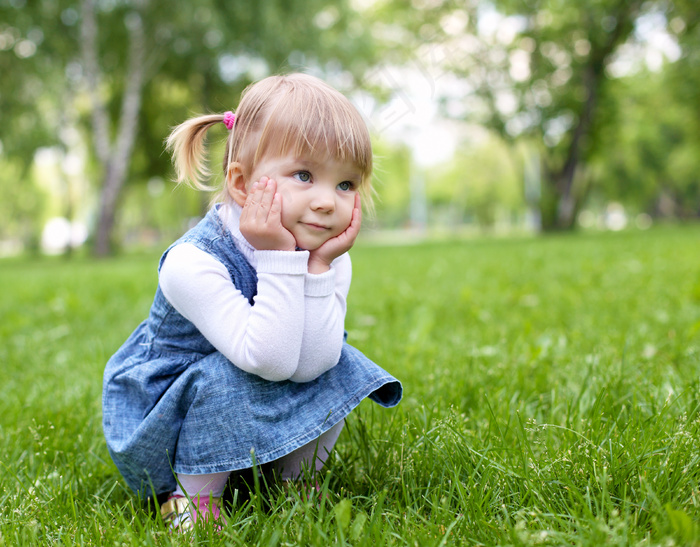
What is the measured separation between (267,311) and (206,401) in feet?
0.91

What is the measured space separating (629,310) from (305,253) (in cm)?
286

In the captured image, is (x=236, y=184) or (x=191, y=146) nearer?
(x=236, y=184)

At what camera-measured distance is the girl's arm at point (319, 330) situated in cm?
140

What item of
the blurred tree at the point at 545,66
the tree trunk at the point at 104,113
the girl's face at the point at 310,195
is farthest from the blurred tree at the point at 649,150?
the girl's face at the point at 310,195

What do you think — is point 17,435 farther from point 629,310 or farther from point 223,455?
point 629,310

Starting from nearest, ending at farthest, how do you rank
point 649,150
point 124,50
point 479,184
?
point 124,50, point 649,150, point 479,184

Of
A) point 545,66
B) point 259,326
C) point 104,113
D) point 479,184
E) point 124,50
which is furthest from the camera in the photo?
point 479,184

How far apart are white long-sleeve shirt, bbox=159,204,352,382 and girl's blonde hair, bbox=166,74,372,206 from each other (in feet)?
0.84

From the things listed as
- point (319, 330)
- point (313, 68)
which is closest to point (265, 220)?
point (319, 330)

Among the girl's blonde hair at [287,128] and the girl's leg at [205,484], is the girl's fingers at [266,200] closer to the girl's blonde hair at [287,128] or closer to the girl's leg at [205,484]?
the girl's blonde hair at [287,128]

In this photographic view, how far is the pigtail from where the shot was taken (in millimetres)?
1607

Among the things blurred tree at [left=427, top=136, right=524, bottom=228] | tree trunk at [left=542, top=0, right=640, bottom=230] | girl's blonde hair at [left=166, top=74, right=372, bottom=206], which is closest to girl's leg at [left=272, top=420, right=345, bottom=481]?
girl's blonde hair at [left=166, top=74, right=372, bottom=206]

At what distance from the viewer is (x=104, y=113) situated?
15.3m

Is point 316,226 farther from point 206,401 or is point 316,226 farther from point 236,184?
point 206,401
